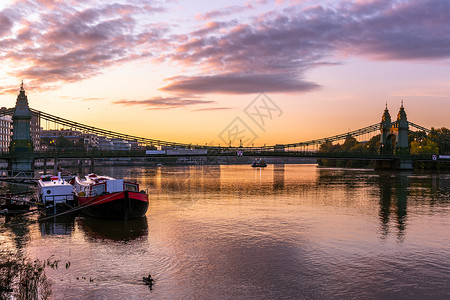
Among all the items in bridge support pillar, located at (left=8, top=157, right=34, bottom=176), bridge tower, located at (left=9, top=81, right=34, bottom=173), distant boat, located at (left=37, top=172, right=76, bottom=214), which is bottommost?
distant boat, located at (left=37, top=172, right=76, bottom=214)

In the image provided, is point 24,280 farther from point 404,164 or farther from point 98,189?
point 404,164

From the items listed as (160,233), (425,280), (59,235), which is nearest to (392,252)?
(425,280)

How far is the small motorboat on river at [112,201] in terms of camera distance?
43.2m

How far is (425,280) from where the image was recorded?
24297 millimetres

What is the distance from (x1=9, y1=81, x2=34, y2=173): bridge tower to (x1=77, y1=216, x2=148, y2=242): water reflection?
6419 cm

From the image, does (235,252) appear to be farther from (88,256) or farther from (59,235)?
(59,235)

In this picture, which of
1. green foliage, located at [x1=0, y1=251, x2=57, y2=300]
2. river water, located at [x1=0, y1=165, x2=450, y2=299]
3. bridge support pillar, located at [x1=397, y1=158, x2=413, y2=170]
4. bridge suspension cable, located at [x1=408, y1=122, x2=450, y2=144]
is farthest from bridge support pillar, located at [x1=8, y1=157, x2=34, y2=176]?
bridge suspension cable, located at [x1=408, y1=122, x2=450, y2=144]

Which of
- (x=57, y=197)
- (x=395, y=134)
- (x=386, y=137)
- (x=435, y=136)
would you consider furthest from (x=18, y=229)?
(x=435, y=136)

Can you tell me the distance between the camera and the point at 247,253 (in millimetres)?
29984

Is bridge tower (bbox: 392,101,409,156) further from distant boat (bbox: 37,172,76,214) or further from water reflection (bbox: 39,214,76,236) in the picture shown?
water reflection (bbox: 39,214,76,236)

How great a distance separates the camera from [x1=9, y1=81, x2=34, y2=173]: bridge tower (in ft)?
331

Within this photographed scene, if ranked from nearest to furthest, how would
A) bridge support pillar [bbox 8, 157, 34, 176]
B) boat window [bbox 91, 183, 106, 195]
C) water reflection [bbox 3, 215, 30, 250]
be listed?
water reflection [bbox 3, 215, 30, 250]
boat window [bbox 91, 183, 106, 195]
bridge support pillar [bbox 8, 157, 34, 176]

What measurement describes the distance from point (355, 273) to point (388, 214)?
87.7 feet

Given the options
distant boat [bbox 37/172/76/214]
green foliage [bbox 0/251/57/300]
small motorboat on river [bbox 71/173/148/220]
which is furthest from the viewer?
distant boat [bbox 37/172/76/214]
